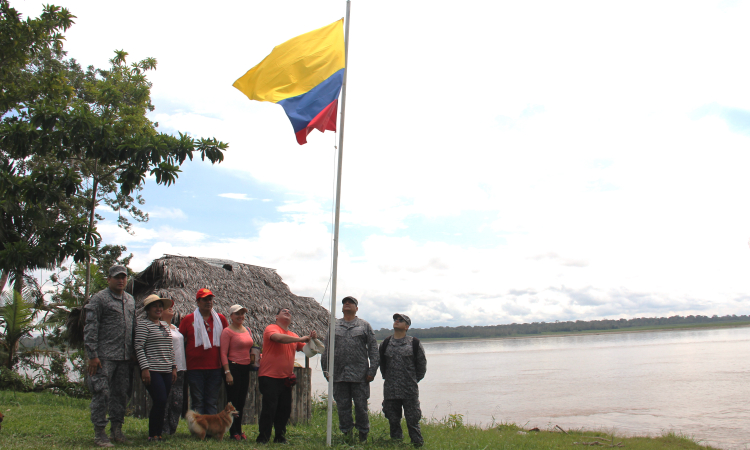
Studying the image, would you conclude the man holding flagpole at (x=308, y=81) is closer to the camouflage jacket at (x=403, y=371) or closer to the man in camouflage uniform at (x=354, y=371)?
the man in camouflage uniform at (x=354, y=371)

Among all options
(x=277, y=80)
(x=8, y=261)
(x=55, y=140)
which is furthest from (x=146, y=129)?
(x=277, y=80)

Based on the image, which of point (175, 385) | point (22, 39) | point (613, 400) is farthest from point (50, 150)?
point (613, 400)

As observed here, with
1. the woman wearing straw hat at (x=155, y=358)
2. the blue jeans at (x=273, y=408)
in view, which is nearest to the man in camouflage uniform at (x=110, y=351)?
the woman wearing straw hat at (x=155, y=358)

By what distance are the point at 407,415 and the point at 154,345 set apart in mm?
2993

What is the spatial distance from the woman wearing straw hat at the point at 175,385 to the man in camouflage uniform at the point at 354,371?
5.42ft

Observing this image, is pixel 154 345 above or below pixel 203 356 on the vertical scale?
above

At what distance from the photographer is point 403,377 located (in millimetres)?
6168

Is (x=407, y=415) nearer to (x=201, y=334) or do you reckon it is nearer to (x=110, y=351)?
(x=201, y=334)

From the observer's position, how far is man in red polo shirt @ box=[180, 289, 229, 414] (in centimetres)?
586

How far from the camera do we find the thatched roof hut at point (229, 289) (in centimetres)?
1003

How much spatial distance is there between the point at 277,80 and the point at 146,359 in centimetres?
348

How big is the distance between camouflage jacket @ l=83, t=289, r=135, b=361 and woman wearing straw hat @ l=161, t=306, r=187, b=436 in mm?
539

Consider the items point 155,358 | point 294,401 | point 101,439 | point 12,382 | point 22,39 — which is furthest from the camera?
point 12,382

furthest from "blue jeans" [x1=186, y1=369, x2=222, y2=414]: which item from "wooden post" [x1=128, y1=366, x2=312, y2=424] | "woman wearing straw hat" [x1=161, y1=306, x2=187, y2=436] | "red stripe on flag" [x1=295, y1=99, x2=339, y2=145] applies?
"red stripe on flag" [x1=295, y1=99, x2=339, y2=145]
